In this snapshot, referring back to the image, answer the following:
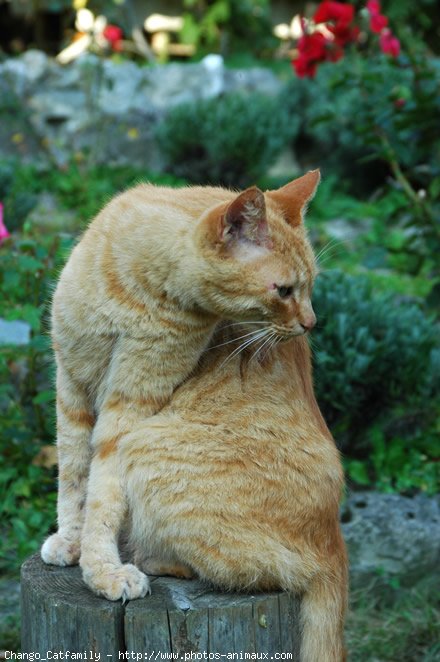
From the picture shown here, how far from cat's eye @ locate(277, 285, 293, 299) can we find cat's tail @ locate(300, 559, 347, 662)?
866 mm

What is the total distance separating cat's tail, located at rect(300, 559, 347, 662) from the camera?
8.82 ft

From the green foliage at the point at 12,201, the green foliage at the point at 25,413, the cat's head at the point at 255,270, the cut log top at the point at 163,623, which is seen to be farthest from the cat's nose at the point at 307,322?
the green foliage at the point at 12,201

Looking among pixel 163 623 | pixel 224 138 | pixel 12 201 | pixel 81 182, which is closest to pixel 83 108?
pixel 81 182

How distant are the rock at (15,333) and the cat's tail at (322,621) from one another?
2293 mm

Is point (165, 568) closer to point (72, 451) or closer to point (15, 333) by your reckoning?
point (72, 451)

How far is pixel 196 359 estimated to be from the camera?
2.84 m

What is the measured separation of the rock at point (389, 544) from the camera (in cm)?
425

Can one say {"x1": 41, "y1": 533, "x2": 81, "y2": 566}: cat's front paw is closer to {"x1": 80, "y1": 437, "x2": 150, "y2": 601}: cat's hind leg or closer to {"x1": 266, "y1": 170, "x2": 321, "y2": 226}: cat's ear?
{"x1": 80, "y1": 437, "x2": 150, "y2": 601}: cat's hind leg

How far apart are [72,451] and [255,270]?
872 millimetres

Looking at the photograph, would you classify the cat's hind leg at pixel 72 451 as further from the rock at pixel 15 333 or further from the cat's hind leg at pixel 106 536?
the rock at pixel 15 333

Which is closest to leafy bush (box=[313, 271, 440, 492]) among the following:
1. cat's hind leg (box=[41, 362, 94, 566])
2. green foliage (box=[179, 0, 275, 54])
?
cat's hind leg (box=[41, 362, 94, 566])

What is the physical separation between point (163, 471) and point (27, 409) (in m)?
1.80

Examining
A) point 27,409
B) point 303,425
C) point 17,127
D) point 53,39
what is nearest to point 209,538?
point 303,425

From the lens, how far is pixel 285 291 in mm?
2748
